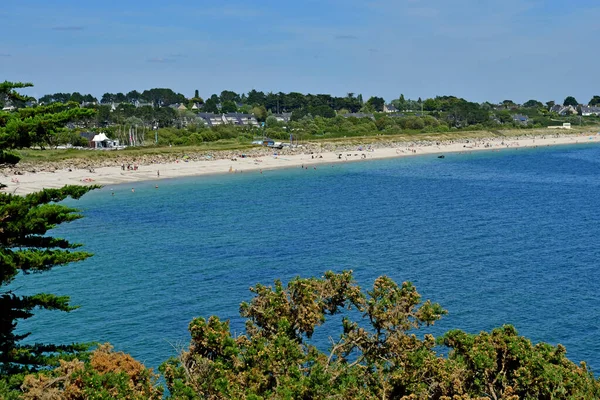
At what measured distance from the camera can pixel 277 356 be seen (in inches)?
620

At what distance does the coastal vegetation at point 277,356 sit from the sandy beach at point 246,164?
118ft

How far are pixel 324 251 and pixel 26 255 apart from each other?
101 ft

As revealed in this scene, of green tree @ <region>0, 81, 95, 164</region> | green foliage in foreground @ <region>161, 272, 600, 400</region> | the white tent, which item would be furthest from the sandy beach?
green foliage in foreground @ <region>161, 272, 600, 400</region>

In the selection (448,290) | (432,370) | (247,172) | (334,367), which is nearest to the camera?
(432,370)

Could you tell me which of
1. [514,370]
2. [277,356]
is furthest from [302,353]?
[514,370]

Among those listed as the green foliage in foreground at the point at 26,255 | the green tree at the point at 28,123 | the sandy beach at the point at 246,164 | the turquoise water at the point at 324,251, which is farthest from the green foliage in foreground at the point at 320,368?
the sandy beach at the point at 246,164

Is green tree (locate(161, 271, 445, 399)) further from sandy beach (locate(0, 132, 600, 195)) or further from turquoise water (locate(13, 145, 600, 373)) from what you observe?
sandy beach (locate(0, 132, 600, 195))

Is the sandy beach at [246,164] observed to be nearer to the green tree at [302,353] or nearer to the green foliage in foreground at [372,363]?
the green tree at [302,353]

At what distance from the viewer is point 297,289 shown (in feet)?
59.5

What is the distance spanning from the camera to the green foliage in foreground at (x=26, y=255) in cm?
1730

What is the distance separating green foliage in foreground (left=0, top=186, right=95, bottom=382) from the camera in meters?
17.3

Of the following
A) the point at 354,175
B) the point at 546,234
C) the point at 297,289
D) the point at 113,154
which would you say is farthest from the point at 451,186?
the point at 297,289

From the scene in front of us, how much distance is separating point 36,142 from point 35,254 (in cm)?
306

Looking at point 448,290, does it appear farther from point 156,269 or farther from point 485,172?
point 485,172
